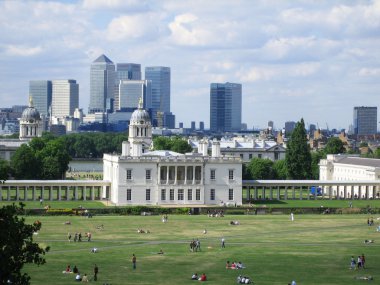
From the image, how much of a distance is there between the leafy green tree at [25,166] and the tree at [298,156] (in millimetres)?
32357

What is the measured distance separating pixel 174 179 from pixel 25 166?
26.5 meters

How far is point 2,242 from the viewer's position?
44812 mm

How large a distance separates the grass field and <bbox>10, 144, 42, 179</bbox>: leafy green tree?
3819cm

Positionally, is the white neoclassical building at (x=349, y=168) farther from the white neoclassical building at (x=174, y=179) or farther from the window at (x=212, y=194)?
the window at (x=212, y=194)

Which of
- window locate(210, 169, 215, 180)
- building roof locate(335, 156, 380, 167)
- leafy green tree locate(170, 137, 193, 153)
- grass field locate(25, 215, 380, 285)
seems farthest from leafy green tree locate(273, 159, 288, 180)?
grass field locate(25, 215, 380, 285)

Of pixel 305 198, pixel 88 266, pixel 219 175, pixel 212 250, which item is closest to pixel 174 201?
pixel 219 175

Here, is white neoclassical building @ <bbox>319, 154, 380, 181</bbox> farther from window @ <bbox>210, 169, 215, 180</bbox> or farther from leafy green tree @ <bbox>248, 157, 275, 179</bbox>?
window @ <bbox>210, 169, 215, 180</bbox>

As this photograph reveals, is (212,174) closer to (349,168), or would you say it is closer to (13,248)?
(349,168)

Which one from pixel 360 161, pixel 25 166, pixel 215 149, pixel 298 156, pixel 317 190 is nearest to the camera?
pixel 215 149

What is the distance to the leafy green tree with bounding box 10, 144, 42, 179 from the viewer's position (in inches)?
5482

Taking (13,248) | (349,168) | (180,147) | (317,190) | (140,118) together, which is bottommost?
(317,190)

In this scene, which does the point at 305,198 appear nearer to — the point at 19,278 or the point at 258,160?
the point at 258,160

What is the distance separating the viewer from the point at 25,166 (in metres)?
140

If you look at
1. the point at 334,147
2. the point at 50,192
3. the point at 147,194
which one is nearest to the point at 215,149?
the point at 147,194
